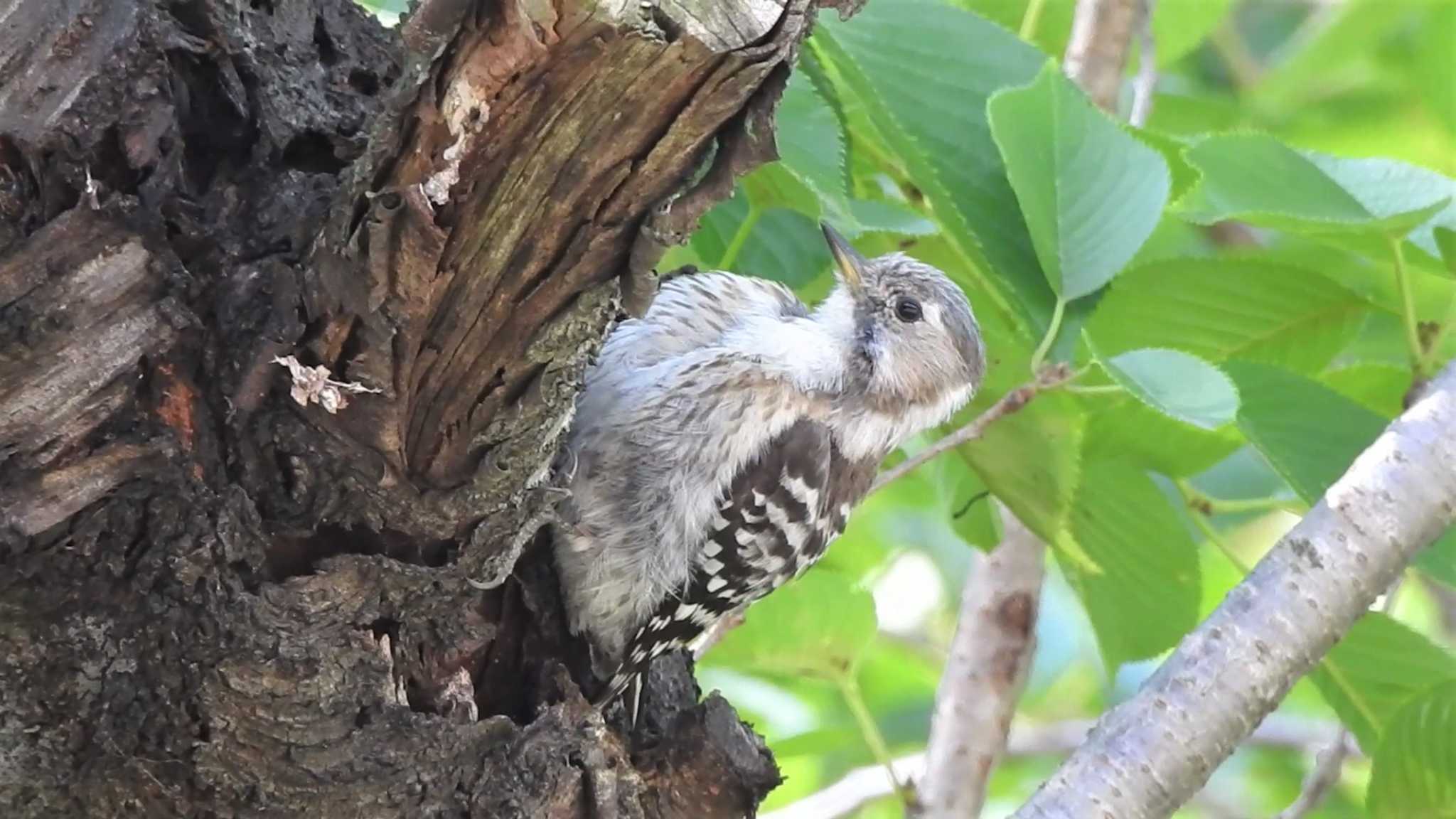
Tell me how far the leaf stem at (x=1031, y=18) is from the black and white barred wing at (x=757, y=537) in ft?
2.83

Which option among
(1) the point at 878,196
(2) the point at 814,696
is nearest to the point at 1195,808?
(2) the point at 814,696

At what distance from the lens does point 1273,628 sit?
204cm

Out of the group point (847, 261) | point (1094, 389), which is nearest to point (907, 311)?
point (847, 261)

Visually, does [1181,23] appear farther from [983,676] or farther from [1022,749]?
[1022,749]

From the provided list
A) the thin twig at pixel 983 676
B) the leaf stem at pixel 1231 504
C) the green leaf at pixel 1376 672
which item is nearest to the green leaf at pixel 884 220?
the leaf stem at pixel 1231 504

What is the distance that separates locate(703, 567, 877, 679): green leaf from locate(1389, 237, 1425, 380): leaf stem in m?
0.93

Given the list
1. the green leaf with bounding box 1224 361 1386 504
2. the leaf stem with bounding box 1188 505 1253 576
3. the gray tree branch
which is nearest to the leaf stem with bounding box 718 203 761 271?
the green leaf with bounding box 1224 361 1386 504

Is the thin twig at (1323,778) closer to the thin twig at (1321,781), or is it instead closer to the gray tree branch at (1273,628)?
the thin twig at (1321,781)

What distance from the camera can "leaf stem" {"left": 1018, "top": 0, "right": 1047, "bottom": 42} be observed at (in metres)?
2.77

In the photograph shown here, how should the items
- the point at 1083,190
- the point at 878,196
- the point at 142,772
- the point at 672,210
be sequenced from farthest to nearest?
the point at 878,196 < the point at 1083,190 < the point at 142,772 < the point at 672,210

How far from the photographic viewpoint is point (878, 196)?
237 centimetres

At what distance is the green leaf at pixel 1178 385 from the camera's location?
5.87 feet

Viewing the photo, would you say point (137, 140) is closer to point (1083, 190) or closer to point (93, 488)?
point (93, 488)

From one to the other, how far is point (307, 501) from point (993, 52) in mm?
1172
